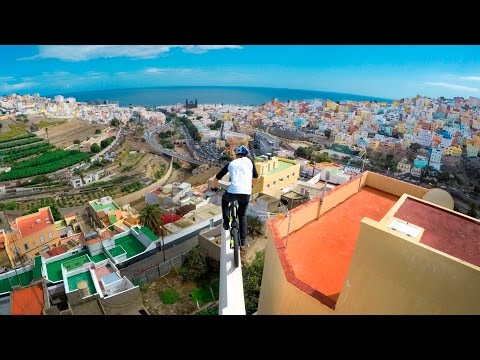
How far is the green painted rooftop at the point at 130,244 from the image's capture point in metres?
9.39

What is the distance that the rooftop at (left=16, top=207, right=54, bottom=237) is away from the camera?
10570 mm

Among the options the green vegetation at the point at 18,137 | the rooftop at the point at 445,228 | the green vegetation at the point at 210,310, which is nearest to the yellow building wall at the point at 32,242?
the green vegetation at the point at 210,310

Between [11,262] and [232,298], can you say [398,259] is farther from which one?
[11,262]

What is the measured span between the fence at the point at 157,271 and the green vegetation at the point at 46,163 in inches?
885

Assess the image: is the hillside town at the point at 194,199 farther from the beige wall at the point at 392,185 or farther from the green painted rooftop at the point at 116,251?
the green painted rooftop at the point at 116,251

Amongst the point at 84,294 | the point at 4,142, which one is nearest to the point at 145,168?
the point at 4,142

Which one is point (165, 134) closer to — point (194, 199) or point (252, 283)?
point (194, 199)

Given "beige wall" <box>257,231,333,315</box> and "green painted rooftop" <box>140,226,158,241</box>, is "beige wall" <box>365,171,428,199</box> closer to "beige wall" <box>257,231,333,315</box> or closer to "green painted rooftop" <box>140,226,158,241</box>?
"beige wall" <box>257,231,333,315</box>

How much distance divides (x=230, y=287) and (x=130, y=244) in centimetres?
884

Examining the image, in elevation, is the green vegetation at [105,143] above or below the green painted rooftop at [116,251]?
below

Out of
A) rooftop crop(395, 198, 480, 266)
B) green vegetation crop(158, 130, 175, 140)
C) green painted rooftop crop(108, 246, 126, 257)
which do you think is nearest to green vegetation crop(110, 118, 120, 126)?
green vegetation crop(158, 130, 175, 140)

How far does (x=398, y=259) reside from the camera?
4.58 ft

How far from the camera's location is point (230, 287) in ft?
6.12
